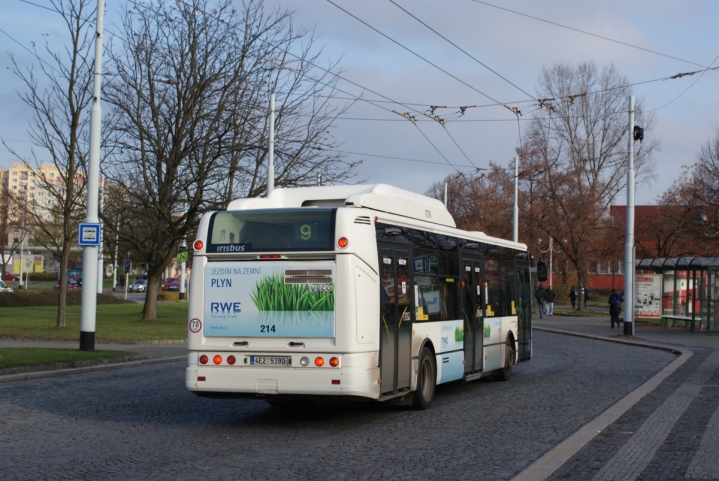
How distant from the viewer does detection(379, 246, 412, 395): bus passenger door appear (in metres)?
11.1

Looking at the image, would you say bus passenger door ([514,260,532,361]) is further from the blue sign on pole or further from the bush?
the bush

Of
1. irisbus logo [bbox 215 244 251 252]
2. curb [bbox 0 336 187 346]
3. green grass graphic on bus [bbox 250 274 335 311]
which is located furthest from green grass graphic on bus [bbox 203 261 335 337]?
curb [bbox 0 336 187 346]

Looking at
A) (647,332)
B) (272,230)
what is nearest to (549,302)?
(647,332)

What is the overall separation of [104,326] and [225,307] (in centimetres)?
2039

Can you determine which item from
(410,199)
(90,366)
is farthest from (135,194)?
(410,199)

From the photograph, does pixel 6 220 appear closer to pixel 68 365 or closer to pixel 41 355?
pixel 41 355

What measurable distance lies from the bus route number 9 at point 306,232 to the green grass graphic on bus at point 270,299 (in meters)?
0.31

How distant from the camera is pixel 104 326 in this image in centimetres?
2991

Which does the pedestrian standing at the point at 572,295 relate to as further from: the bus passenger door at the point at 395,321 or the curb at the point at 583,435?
the bus passenger door at the point at 395,321

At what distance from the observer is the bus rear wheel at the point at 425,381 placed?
40.3ft

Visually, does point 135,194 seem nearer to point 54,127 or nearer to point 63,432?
point 54,127

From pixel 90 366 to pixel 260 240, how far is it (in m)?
8.32

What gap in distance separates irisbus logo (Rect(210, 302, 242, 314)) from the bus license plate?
62 cm

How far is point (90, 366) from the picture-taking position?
17750 millimetres
